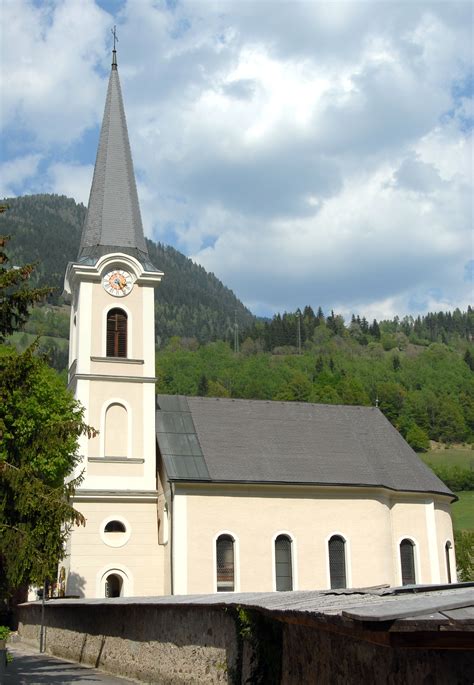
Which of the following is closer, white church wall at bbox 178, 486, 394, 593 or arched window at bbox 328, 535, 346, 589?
white church wall at bbox 178, 486, 394, 593

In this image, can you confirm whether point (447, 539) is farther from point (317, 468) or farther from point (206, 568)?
point (206, 568)

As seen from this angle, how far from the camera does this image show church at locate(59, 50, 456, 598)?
117 feet

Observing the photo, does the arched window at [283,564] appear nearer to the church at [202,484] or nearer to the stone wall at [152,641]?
the church at [202,484]

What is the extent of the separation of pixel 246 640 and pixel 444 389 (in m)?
146

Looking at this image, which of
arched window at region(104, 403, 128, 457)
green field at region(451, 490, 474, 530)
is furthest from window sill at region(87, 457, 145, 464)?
green field at region(451, 490, 474, 530)

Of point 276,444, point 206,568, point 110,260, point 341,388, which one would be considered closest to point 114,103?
point 110,260

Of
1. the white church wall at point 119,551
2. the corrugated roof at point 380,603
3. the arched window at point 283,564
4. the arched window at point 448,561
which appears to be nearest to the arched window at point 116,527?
the white church wall at point 119,551

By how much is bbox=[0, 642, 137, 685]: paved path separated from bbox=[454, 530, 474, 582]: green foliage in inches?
1800

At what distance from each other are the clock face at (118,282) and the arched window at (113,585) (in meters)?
12.9

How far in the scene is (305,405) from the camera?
141 feet

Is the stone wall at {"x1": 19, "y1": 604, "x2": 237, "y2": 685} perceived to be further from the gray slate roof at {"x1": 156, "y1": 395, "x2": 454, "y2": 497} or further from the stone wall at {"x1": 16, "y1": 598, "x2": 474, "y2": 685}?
the gray slate roof at {"x1": 156, "y1": 395, "x2": 454, "y2": 497}

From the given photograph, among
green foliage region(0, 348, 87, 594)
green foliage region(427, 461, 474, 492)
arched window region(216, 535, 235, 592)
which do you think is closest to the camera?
green foliage region(0, 348, 87, 594)

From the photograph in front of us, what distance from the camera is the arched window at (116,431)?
122 feet

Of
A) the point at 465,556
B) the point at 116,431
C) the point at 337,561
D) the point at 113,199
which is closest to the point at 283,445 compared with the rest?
the point at 337,561
